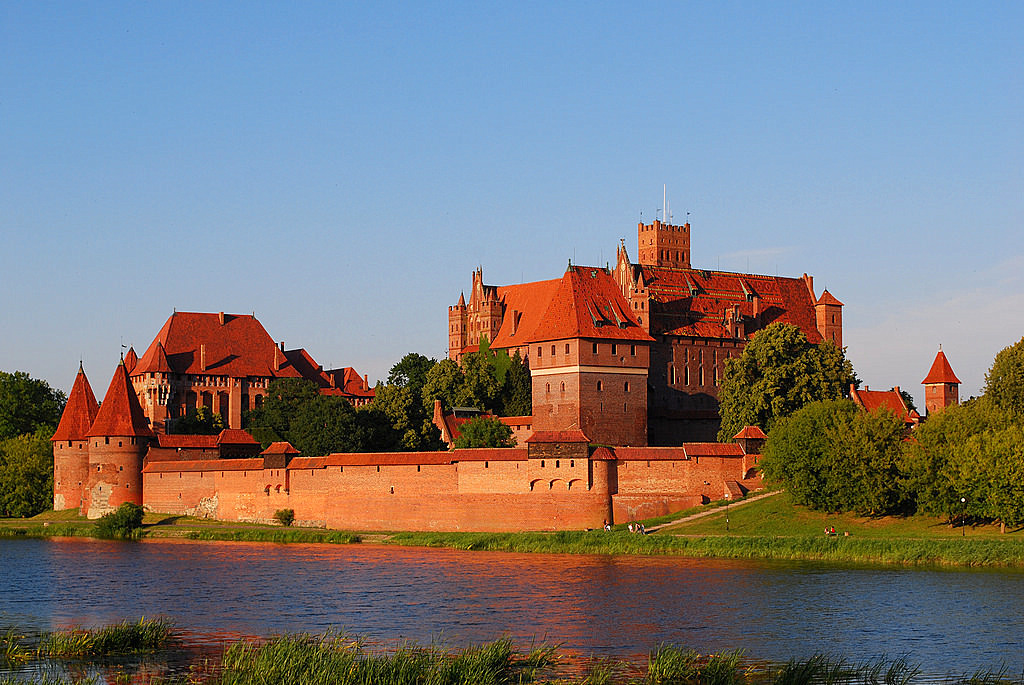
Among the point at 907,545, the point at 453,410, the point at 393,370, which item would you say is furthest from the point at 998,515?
the point at 393,370

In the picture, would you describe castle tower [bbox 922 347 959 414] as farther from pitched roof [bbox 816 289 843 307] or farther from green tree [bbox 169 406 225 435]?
green tree [bbox 169 406 225 435]

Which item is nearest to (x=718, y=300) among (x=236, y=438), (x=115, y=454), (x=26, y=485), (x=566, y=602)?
(x=236, y=438)

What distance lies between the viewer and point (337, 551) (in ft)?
159

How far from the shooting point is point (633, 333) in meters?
60.6

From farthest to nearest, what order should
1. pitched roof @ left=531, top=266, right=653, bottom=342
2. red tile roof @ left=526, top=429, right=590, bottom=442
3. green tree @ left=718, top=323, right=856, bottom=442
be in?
pitched roof @ left=531, top=266, right=653, bottom=342 → green tree @ left=718, top=323, right=856, bottom=442 → red tile roof @ left=526, top=429, right=590, bottom=442

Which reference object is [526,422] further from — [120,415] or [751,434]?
[120,415]

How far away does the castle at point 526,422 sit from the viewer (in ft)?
163

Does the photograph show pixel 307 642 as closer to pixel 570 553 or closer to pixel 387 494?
pixel 570 553

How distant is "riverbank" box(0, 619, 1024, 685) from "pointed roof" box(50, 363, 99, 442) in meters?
41.4

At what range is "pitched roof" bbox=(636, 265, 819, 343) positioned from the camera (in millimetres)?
68125

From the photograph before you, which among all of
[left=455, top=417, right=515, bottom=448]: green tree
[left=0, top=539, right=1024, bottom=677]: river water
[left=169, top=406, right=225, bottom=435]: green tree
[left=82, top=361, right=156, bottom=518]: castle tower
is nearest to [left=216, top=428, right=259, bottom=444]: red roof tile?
[left=82, top=361, right=156, bottom=518]: castle tower

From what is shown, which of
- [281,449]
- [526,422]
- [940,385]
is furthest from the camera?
[940,385]

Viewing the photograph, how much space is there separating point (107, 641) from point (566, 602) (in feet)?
37.8

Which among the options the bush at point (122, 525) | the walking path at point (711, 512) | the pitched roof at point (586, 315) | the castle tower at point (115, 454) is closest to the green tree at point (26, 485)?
the castle tower at point (115, 454)
